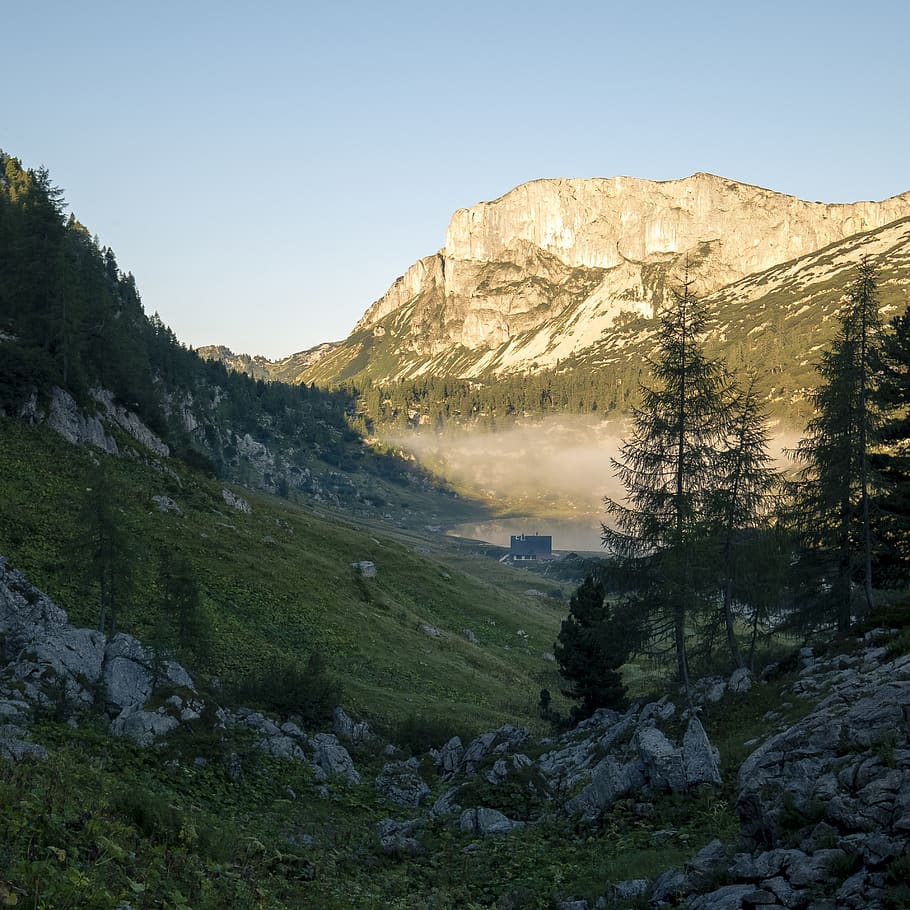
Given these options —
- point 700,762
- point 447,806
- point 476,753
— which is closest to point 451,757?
point 476,753

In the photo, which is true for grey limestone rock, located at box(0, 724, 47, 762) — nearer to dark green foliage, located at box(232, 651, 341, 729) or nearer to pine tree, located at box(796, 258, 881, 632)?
dark green foliage, located at box(232, 651, 341, 729)

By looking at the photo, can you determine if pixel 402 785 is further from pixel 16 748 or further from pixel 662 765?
pixel 16 748

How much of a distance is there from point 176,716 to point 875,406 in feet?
99.9

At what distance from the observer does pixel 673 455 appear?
94.9 feet

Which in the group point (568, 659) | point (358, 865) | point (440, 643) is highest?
point (358, 865)

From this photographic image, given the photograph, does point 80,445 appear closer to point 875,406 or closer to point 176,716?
point 176,716

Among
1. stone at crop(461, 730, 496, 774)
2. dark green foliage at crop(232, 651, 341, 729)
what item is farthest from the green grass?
dark green foliage at crop(232, 651, 341, 729)

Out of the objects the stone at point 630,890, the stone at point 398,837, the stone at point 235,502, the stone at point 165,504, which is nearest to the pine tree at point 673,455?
the stone at point 398,837

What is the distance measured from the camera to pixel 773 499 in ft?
103

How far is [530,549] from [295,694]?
14888 centimetres

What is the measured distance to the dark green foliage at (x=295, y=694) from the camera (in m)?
28.5

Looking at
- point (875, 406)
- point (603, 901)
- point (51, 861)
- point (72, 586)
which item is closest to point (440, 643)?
point (72, 586)

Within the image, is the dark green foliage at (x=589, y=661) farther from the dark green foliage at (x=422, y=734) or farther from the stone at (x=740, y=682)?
the stone at (x=740, y=682)

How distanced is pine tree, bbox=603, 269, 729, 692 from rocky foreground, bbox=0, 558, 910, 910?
5.81 metres
